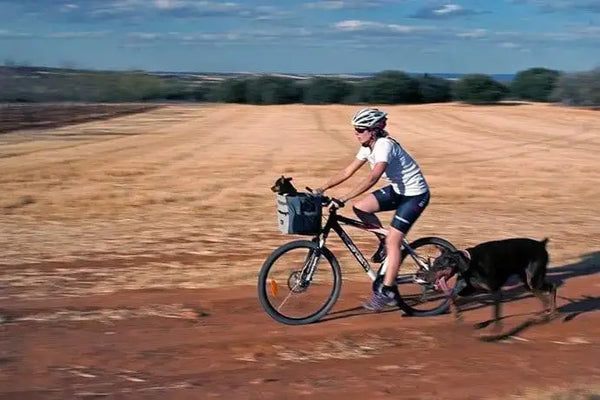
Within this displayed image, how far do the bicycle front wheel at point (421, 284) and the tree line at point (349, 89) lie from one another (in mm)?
37631

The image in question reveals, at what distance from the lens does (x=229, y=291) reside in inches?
392

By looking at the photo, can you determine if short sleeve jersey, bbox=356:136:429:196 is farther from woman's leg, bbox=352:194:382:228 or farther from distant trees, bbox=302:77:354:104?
distant trees, bbox=302:77:354:104

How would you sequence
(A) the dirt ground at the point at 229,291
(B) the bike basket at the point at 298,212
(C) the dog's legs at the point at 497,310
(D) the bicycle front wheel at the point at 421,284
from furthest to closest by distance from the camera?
1. (D) the bicycle front wheel at the point at 421,284
2. (C) the dog's legs at the point at 497,310
3. (B) the bike basket at the point at 298,212
4. (A) the dirt ground at the point at 229,291

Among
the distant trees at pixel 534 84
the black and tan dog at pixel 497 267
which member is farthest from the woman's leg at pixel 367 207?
the distant trees at pixel 534 84

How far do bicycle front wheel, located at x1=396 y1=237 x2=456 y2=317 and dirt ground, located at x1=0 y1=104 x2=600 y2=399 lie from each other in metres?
0.13

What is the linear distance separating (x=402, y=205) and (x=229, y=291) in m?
2.27

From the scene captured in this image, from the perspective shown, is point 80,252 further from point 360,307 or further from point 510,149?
point 510,149

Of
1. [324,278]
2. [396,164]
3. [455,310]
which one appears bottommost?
[455,310]

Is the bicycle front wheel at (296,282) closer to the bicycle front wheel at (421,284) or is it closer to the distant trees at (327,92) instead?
the bicycle front wheel at (421,284)

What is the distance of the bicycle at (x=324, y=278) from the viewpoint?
8484 mm

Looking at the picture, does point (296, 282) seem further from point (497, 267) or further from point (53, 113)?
point (53, 113)

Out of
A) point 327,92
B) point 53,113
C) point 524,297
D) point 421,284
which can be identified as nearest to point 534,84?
point 327,92

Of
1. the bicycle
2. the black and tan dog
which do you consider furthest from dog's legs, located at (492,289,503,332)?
the bicycle

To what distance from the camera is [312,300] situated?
8.92 meters
